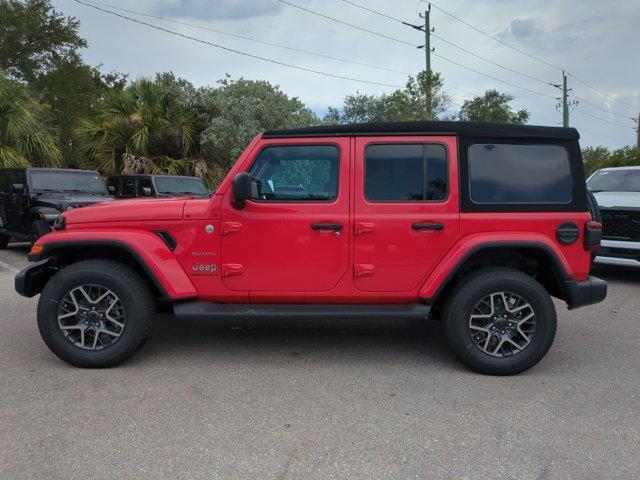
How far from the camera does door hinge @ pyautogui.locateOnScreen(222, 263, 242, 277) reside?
4.11 meters

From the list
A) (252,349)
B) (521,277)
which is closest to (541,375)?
(521,277)

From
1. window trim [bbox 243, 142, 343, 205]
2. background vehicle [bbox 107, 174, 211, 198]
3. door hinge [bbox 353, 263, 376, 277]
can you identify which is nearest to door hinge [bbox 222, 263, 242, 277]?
window trim [bbox 243, 142, 343, 205]

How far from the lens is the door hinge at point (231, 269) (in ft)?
13.5

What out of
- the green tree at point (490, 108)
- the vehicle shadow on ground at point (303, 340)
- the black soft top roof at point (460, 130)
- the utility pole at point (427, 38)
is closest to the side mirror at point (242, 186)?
the black soft top roof at point (460, 130)

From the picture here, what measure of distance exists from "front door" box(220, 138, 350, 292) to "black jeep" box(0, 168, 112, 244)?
6410mm

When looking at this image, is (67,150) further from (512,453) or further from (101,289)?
(512,453)

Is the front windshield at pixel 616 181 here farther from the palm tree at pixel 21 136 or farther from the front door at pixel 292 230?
the palm tree at pixel 21 136

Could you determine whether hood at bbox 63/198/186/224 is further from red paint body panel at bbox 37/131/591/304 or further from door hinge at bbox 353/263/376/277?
door hinge at bbox 353/263/376/277

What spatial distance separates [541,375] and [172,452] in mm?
2755

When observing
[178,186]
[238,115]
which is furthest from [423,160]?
[238,115]

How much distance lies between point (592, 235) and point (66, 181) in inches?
383

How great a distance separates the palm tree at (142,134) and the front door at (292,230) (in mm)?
12916

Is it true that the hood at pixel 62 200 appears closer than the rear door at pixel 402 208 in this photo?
No

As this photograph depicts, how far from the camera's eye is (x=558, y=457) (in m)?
2.86
